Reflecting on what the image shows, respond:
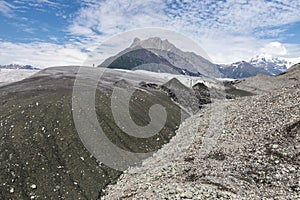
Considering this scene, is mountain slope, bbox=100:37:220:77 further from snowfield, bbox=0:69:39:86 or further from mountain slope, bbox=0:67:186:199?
mountain slope, bbox=0:67:186:199

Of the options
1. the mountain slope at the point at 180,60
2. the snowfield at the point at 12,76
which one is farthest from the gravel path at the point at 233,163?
the snowfield at the point at 12,76

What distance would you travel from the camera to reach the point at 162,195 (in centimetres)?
906

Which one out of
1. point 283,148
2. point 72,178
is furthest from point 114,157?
point 283,148

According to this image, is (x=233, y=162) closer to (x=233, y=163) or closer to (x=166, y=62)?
(x=233, y=163)

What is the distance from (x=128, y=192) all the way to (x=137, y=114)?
9.69 metres

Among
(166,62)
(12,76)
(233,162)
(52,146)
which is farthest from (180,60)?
(233,162)

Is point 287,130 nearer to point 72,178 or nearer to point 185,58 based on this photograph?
point 72,178

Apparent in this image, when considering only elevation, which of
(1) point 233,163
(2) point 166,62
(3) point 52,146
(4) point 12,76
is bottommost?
(1) point 233,163

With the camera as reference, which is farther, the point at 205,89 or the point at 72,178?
the point at 205,89

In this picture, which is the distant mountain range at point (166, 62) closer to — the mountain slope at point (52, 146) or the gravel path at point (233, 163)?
the mountain slope at point (52, 146)

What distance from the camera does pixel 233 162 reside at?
12914 mm

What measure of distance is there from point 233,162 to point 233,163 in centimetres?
10

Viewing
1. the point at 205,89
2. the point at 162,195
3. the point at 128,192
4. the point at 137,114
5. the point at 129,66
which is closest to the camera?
the point at 162,195

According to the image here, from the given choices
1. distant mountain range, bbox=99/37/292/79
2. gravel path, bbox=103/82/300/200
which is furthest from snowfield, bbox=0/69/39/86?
gravel path, bbox=103/82/300/200
